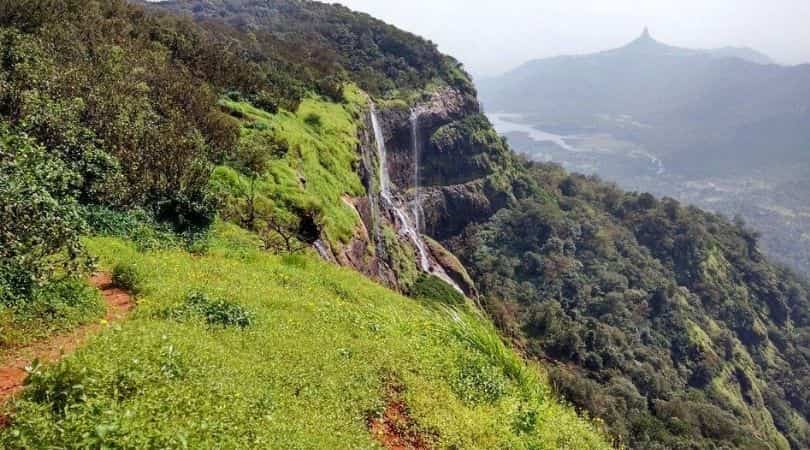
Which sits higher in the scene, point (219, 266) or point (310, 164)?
point (219, 266)

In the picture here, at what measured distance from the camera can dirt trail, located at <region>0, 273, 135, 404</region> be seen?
6.99m

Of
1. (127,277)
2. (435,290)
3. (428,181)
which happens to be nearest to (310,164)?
(435,290)

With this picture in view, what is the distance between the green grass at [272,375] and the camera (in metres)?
6.17

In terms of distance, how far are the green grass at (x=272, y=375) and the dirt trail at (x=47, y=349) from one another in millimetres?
448

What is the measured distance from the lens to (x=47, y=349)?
7.93 metres

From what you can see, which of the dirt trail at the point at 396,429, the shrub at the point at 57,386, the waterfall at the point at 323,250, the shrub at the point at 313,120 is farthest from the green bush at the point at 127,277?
the shrub at the point at 313,120

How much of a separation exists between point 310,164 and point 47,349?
23.2 metres

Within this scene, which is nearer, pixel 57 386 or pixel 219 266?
pixel 57 386

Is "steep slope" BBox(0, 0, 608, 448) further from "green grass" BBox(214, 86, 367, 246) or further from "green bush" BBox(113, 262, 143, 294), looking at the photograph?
"green grass" BBox(214, 86, 367, 246)

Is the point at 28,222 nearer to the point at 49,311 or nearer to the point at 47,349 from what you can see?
the point at 47,349

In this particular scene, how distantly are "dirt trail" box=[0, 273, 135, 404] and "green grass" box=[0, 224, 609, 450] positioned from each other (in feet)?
1.47

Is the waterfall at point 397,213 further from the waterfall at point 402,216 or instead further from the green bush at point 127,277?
the green bush at point 127,277

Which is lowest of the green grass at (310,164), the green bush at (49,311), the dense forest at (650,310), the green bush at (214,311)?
the dense forest at (650,310)

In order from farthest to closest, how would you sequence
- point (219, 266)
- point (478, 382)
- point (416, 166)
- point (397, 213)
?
point (416, 166) → point (397, 213) → point (219, 266) → point (478, 382)
